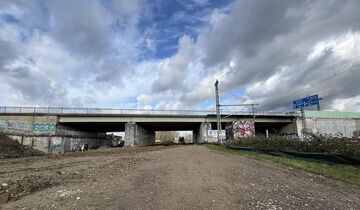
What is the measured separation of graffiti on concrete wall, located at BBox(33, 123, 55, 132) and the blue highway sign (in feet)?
170

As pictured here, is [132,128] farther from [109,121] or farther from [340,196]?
[340,196]

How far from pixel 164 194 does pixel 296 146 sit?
51.2 ft

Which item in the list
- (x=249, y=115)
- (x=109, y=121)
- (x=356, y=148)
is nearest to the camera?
(x=356, y=148)

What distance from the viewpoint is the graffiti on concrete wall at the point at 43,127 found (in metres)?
48.9

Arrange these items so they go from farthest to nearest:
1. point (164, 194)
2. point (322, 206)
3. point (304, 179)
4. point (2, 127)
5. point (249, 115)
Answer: point (249, 115) → point (2, 127) → point (304, 179) → point (164, 194) → point (322, 206)

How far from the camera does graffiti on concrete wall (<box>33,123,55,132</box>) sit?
1927 inches

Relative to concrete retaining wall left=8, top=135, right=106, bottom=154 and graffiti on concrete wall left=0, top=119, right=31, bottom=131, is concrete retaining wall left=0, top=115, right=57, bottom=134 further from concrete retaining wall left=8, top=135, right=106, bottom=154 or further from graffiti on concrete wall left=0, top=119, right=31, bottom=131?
concrete retaining wall left=8, top=135, right=106, bottom=154

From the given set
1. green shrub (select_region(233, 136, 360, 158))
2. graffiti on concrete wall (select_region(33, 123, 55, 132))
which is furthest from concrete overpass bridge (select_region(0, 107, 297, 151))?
green shrub (select_region(233, 136, 360, 158))

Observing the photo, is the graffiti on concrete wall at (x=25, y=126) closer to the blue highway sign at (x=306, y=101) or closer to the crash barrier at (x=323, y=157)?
the crash barrier at (x=323, y=157)

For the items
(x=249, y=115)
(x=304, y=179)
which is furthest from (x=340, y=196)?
(x=249, y=115)

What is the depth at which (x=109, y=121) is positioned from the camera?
56438mm

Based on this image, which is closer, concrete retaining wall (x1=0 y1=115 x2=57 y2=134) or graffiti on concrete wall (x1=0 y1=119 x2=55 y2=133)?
graffiti on concrete wall (x1=0 y1=119 x2=55 y2=133)

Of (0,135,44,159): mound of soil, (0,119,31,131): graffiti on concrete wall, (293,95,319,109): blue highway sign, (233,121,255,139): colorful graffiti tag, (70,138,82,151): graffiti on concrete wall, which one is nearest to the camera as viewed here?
(0,135,44,159): mound of soil

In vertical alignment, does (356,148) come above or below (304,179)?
above
